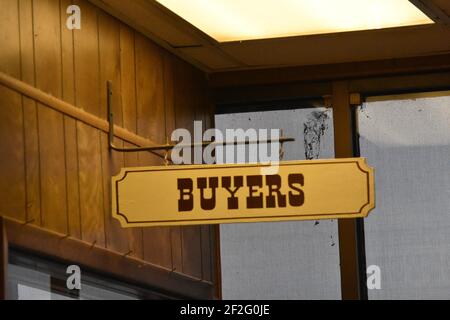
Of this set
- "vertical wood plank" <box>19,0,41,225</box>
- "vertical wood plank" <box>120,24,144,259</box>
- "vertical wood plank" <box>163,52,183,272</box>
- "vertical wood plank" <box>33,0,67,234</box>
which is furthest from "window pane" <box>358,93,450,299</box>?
"vertical wood plank" <box>19,0,41,225</box>

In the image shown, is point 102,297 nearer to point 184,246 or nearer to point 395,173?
point 184,246

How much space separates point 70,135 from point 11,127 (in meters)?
0.52

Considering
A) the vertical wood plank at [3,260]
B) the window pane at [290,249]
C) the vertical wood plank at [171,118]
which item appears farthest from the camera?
the window pane at [290,249]

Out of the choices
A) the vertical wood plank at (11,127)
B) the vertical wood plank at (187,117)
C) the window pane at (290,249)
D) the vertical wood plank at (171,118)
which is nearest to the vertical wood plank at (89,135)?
the vertical wood plank at (11,127)

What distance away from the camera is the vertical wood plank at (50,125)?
455cm

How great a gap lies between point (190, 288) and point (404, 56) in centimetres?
159

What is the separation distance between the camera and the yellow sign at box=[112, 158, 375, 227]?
455 cm

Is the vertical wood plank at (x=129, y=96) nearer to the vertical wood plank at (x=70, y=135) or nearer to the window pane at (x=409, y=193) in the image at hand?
the vertical wood plank at (x=70, y=135)

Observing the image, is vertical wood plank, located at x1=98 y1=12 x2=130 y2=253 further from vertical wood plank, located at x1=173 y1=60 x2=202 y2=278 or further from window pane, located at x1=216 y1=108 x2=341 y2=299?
window pane, located at x1=216 y1=108 x2=341 y2=299

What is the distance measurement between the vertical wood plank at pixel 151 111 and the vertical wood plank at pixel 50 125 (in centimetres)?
88

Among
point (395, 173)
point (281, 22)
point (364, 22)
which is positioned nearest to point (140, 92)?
point (281, 22)

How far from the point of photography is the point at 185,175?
4.61 meters

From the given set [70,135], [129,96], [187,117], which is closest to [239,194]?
[70,135]

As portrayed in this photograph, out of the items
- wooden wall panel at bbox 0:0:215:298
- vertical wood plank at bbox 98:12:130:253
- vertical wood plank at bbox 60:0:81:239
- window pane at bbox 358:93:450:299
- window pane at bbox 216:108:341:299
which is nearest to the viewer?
wooden wall panel at bbox 0:0:215:298
